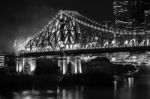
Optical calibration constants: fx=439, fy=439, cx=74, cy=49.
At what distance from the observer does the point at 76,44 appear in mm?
44500

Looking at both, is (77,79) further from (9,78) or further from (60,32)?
(60,32)

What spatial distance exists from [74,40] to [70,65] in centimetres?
325

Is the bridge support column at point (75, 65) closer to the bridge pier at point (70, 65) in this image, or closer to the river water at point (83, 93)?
the bridge pier at point (70, 65)

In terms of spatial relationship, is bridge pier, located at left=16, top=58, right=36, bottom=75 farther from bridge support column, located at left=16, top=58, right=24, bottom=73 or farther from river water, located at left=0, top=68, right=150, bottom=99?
river water, located at left=0, top=68, right=150, bottom=99

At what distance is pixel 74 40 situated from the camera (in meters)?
45.4

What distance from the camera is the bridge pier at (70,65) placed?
42.1m

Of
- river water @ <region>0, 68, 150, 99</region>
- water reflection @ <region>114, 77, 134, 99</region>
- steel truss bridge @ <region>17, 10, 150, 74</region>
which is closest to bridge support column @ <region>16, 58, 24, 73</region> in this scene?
steel truss bridge @ <region>17, 10, 150, 74</region>

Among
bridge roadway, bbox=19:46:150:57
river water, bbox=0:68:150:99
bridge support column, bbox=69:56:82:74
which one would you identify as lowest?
river water, bbox=0:68:150:99

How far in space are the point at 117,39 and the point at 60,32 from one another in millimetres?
8201

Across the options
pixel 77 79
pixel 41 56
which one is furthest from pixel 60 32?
pixel 77 79

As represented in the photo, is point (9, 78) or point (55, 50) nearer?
point (9, 78)

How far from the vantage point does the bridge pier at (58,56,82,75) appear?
138 ft

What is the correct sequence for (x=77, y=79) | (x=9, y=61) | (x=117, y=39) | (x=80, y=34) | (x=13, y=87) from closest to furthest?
(x=13, y=87)
(x=77, y=79)
(x=117, y=39)
(x=80, y=34)
(x=9, y=61)

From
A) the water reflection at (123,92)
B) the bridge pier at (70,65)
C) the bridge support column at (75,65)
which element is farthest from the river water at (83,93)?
the bridge support column at (75,65)
